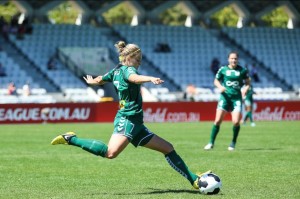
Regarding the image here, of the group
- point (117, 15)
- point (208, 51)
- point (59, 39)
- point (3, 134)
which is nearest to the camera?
point (3, 134)

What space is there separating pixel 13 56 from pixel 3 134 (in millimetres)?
20551

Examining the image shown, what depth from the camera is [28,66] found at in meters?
46.2

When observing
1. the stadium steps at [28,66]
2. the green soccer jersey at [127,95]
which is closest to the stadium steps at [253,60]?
the stadium steps at [28,66]

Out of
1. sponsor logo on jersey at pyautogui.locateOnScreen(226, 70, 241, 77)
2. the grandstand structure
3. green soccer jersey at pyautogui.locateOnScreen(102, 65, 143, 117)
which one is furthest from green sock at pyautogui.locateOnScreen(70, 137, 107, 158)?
the grandstand structure

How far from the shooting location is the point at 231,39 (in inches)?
2180

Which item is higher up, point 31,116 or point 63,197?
point 63,197

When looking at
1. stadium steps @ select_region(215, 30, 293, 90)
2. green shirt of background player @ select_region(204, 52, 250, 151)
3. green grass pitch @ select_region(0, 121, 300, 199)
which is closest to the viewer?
green grass pitch @ select_region(0, 121, 300, 199)

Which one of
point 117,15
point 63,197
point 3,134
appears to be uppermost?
point 63,197

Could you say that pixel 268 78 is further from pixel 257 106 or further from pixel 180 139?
pixel 180 139

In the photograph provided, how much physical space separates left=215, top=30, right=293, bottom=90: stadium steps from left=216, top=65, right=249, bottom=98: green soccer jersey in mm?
33196

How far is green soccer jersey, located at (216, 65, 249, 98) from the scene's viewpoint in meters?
19.1

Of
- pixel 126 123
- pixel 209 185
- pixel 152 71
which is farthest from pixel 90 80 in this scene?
pixel 152 71

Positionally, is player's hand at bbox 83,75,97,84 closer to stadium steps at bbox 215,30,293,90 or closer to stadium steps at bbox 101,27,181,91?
stadium steps at bbox 101,27,181,91

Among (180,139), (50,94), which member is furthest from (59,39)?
(180,139)
